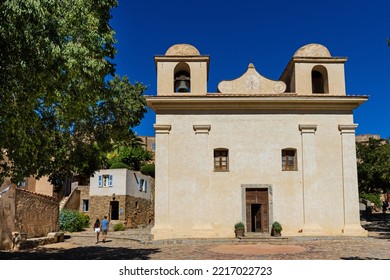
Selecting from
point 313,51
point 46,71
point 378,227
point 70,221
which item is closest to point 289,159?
point 313,51

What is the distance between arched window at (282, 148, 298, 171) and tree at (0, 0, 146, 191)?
8953 mm

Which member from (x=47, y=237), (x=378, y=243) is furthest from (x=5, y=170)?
(x=378, y=243)

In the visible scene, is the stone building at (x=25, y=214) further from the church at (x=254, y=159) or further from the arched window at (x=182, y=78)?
the arched window at (x=182, y=78)

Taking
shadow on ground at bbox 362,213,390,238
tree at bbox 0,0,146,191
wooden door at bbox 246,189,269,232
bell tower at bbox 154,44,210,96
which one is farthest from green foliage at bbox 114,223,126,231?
tree at bbox 0,0,146,191

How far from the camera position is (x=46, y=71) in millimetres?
8375

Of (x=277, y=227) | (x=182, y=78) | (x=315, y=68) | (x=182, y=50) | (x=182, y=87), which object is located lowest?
(x=277, y=227)

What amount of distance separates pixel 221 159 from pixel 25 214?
8.40m

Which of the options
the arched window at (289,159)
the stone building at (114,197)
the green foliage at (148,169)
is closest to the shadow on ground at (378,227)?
the arched window at (289,159)

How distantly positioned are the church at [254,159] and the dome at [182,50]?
13.8 inches

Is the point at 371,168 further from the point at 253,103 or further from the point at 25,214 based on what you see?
the point at 25,214

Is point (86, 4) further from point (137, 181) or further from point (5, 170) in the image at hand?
point (137, 181)

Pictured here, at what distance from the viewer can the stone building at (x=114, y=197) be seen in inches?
1335
